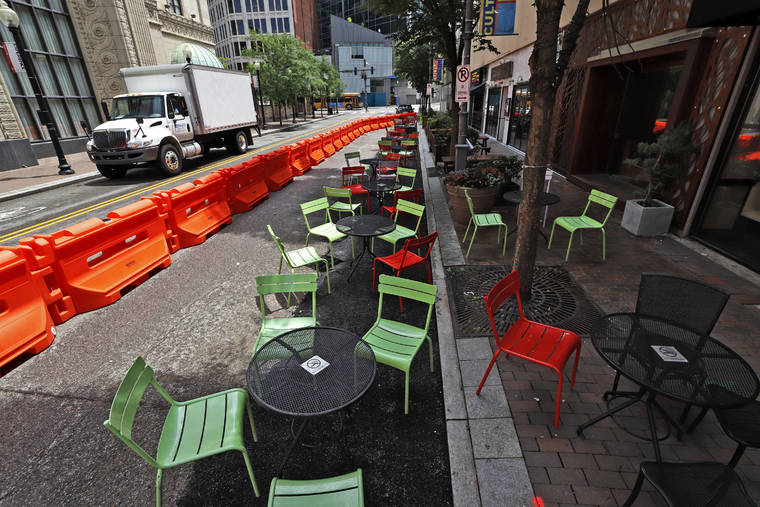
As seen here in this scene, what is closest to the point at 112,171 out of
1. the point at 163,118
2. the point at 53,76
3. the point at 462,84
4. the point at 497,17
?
the point at 163,118

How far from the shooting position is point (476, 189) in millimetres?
7289

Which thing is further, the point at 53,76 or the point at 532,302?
the point at 53,76

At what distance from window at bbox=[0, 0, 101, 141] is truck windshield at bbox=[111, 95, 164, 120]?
22.8 feet

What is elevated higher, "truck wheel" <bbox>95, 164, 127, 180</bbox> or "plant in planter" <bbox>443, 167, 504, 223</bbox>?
"plant in planter" <bbox>443, 167, 504, 223</bbox>

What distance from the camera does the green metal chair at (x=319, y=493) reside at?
216 centimetres

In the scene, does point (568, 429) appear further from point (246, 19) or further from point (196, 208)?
point (246, 19)

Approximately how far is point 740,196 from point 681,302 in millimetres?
4770

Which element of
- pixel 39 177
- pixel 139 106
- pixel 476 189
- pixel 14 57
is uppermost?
pixel 14 57

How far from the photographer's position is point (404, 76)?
4047cm

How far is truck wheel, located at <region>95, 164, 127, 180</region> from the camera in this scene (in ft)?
45.2

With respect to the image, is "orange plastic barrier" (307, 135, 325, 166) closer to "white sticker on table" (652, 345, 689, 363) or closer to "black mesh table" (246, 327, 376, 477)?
"black mesh table" (246, 327, 376, 477)

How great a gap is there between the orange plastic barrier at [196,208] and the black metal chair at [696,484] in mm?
7599

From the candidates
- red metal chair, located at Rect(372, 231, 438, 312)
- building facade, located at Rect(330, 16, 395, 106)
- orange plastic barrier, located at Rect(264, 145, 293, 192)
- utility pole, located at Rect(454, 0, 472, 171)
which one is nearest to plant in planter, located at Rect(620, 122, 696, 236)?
utility pole, located at Rect(454, 0, 472, 171)

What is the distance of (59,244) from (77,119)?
22.7 m
